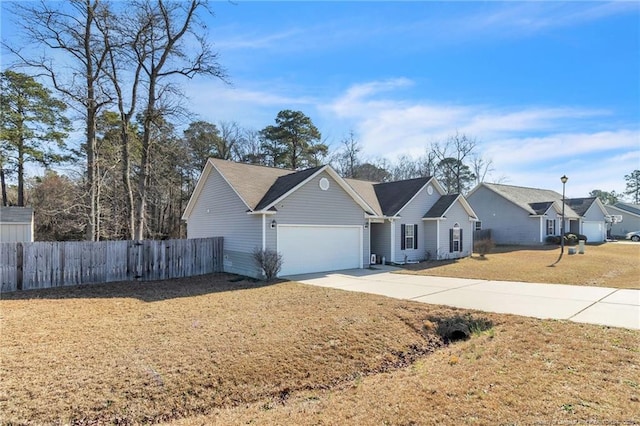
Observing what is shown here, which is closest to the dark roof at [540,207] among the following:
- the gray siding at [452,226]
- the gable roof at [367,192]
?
the gray siding at [452,226]

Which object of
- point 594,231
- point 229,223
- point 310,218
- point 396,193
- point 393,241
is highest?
point 396,193

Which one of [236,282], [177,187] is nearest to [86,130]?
[236,282]

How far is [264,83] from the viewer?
1862cm

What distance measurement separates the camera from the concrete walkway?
25.8 ft

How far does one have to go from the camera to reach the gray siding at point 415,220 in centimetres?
1934

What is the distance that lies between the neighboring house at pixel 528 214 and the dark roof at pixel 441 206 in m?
13.3

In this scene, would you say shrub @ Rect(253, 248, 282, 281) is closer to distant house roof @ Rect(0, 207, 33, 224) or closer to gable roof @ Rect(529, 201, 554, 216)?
distant house roof @ Rect(0, 207, 33, 224)

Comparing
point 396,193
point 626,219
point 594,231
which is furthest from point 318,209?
point 626,219

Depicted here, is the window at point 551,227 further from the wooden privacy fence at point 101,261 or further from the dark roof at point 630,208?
the wooden privacy fence at point 101,261

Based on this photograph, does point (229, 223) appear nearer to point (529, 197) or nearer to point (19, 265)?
point (19, 265)

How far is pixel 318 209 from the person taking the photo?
50.7 ft

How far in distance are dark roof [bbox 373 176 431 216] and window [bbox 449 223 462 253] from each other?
3.48 m

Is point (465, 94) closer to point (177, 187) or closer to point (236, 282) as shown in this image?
point (236, 282)

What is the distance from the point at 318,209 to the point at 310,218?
0.60m
